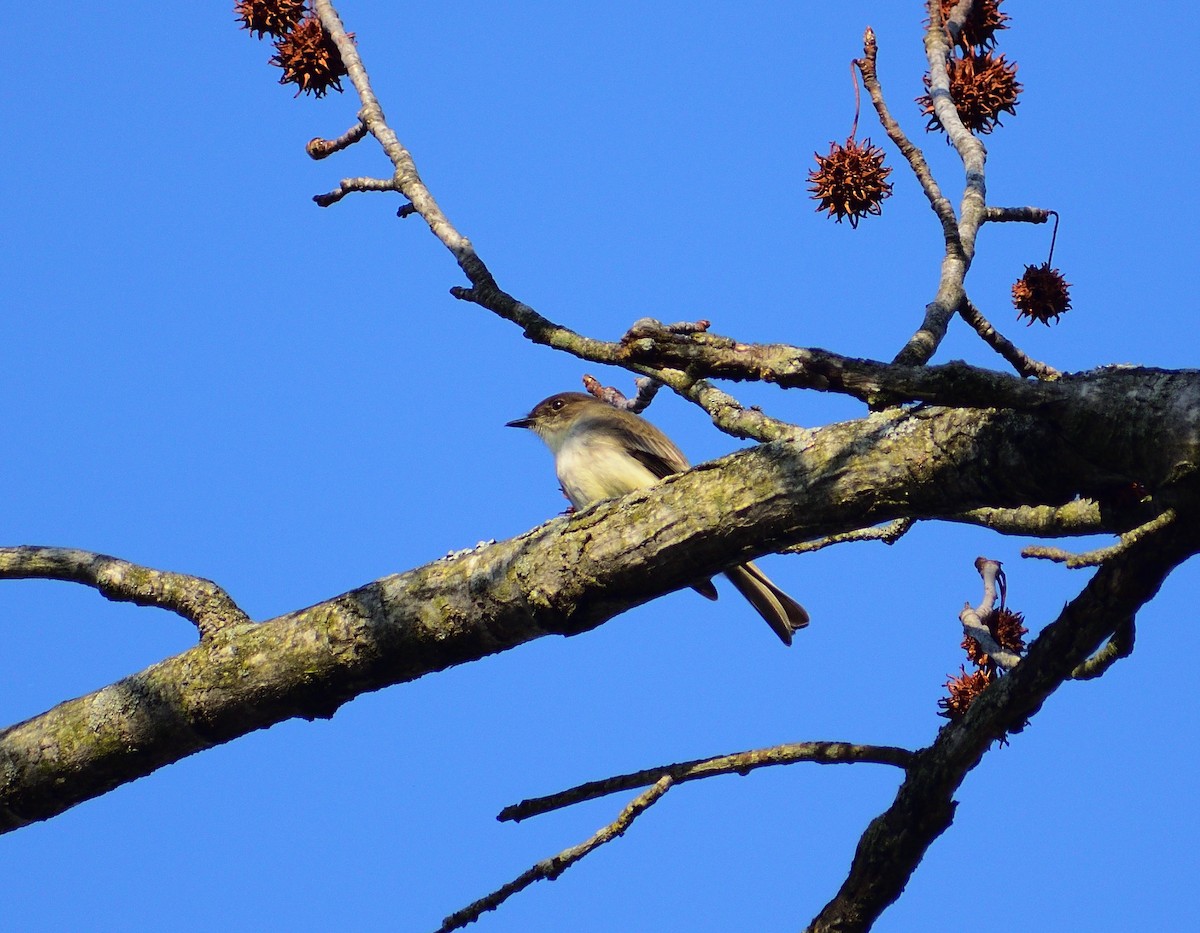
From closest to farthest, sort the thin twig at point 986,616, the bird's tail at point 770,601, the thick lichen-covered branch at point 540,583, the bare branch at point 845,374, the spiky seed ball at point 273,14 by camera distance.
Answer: the bare branch at point 845,374, the thick lichen-covered branch at point 540,583, the thin twig at point 986,616, the spiky seed ball at point 273,14, the bird's tail at point 770,601

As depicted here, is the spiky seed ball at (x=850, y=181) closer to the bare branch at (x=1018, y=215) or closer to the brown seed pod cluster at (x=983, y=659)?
the bare branch at (x=1018, y=215)

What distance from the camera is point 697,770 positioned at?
3666mm

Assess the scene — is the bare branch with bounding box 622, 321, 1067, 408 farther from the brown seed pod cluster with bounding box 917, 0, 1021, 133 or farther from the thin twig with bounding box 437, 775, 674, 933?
the brown seed pod cluster with bounding box 917, 0, 1021, 133

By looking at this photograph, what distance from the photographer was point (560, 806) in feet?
12.0

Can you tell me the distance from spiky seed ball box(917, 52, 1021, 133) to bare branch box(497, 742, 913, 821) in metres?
3.10

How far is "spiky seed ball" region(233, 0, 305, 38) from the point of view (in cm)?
571

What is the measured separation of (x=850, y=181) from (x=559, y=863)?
322cm

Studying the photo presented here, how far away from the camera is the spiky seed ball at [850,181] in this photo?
212 inches

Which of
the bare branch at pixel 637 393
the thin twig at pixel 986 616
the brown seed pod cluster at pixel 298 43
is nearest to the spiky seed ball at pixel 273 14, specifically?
the brown seed pod cluster at pixel 298 43

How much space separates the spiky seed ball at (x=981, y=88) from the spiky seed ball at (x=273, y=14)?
288 centimetres

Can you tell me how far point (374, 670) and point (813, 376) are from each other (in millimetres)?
1818

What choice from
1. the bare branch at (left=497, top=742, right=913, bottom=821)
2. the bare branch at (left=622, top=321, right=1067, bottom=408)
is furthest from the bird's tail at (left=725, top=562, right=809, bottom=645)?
the bare branch at (left=622, top=321, right=1067, bottom=408)

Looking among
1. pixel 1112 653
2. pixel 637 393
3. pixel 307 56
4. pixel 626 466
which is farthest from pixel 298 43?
pixel 1112 653

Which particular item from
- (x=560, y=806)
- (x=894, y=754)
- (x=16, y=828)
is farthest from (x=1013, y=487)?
(x=16, y=828)
